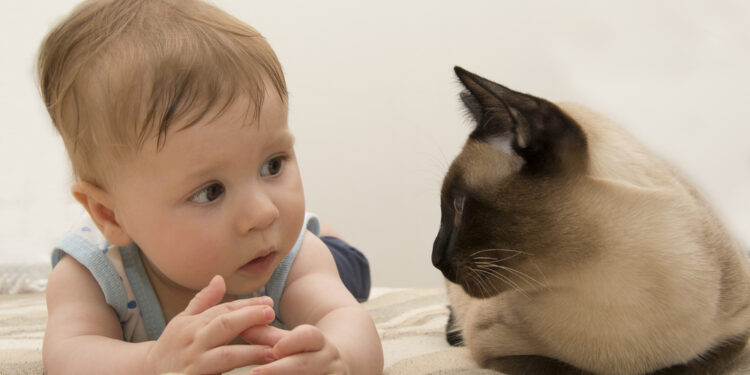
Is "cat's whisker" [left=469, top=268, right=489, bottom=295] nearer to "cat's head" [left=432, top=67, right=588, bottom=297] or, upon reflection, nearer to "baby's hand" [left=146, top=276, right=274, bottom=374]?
"cat's head" [left=432, top=67, right=588, bottom=297]

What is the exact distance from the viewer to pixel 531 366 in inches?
33.7

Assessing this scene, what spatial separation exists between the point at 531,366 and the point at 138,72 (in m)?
0.61

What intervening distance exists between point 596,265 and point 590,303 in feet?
0.17

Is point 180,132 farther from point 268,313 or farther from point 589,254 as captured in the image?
point 589,254

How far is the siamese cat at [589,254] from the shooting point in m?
0.79

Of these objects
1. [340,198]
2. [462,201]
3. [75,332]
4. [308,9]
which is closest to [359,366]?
[462,201]

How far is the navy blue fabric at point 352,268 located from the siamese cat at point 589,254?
624 millimetres

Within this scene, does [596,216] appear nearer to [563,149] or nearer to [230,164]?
[563,149]

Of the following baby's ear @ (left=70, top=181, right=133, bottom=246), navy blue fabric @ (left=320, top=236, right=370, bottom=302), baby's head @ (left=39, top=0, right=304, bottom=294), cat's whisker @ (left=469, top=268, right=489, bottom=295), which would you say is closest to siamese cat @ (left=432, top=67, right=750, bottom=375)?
cat's whisker @ (left=469, top=268, right=489, bottom=295)

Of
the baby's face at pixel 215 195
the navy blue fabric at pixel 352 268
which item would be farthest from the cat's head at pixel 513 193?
the navy blue fabric at pixel 352 268

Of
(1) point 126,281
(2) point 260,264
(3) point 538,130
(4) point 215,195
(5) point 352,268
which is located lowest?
(5) point 352,268

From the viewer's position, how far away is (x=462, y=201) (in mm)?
913

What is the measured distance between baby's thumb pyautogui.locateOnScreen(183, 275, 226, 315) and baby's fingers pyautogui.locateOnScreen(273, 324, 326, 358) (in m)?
0.09

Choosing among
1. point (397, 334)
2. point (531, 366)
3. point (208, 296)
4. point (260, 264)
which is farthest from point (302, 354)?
point (397, 334)
